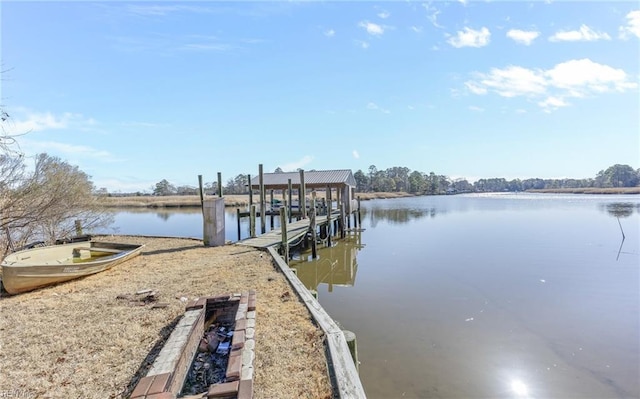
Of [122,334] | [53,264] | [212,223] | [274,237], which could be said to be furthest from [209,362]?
[274,237]

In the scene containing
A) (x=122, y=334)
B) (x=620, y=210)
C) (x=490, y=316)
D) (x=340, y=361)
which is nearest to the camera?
(x=340, y=361)

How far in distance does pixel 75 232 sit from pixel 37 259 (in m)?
7.30

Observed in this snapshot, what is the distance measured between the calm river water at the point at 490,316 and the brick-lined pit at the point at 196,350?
2.23 m

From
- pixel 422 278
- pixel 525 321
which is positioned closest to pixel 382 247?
pixel 422 278

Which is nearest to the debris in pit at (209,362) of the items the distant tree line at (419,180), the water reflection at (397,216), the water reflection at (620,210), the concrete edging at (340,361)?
the concrete edging at (340,361)

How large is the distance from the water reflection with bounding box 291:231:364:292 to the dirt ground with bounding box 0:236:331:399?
4091 mm

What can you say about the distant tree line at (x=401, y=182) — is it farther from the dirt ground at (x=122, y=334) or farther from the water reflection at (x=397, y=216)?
the dirt ground at (x=122, y=334)

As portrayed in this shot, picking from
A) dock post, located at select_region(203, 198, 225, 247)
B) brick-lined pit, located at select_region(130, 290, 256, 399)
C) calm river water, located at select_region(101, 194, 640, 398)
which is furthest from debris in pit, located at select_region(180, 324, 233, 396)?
dock post, located at select_region(203, 198, 225, 247)

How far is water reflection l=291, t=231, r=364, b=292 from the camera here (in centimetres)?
1084

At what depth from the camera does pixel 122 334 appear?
3.95 meters

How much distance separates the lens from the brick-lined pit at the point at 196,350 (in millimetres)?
2629

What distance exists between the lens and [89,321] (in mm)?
4406

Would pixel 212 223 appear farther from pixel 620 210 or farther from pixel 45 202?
pixel 620 210

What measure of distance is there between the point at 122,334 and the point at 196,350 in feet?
3.16
